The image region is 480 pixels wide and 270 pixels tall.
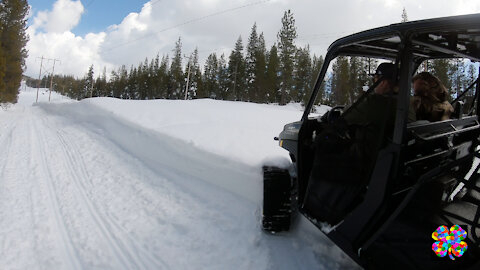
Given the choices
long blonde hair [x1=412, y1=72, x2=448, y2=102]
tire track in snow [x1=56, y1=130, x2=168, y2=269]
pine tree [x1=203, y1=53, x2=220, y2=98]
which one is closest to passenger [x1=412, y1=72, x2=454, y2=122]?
long blonde hair [x1=412, y1=72, x2=448, y2=102]

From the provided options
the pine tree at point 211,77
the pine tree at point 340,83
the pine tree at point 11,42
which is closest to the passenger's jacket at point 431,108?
the pine tree at point 340,83

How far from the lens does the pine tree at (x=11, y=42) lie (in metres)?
25.3

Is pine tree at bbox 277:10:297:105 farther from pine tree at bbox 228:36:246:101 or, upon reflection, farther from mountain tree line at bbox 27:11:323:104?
pine tree at bbox 228:36:246:101

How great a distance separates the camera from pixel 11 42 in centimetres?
2603

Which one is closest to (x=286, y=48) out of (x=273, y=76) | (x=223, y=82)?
(x=273, y=76)

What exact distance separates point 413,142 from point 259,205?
7.91ft

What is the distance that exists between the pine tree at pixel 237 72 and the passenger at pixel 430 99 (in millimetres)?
50263

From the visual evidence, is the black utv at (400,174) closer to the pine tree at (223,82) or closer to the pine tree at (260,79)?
the pine tree at (260,79)

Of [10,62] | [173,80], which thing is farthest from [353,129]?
[173,80]

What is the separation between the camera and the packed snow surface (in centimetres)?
315

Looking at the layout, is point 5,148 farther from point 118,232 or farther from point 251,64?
point 251,64

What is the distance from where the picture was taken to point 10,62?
86.1 feet

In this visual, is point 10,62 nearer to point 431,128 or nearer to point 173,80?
point 431,128

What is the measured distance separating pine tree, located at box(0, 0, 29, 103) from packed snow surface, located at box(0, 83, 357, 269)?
23.6 m
